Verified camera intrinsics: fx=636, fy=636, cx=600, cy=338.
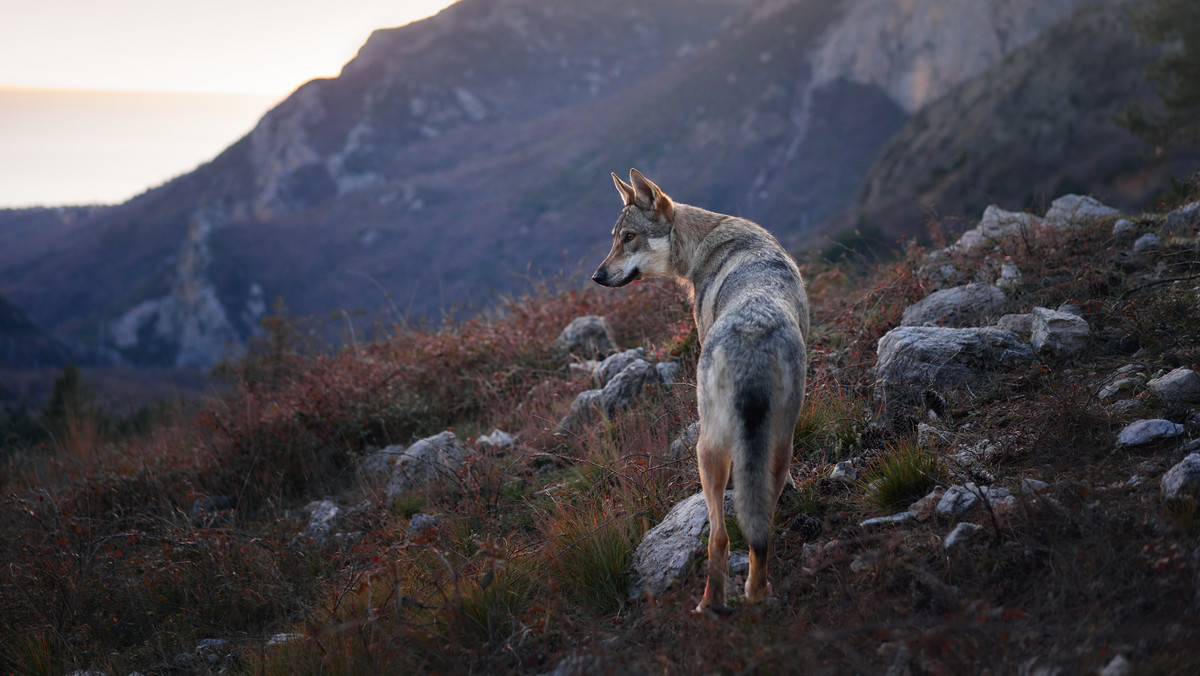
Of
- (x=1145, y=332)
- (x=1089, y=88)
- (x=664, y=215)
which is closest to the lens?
(x=1145, y=332)

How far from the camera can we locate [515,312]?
423 inches

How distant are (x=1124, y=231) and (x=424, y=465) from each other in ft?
26.4

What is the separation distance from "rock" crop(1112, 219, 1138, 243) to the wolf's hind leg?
620cm

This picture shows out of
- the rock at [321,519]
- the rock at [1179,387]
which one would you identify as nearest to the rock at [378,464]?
the rock at [321,519]

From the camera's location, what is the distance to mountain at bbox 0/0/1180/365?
90125mm

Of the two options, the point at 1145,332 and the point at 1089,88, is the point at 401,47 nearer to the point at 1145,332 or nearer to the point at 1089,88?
the point at 1089,88

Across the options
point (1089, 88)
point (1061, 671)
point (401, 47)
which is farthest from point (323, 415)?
point (401, 47)

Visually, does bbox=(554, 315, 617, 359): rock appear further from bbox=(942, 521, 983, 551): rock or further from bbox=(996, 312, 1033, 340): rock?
bbox=(942, 521, 983, 551): rock

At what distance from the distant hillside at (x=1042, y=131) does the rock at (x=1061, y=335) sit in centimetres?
4050

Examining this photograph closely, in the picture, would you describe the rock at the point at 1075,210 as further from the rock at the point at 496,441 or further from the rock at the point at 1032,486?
the rock at the point at 496,441

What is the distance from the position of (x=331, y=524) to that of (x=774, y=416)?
5.10 meters

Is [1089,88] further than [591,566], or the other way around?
[1089,88]

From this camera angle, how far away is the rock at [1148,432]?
375cm

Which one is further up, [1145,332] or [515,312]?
[515,312]
